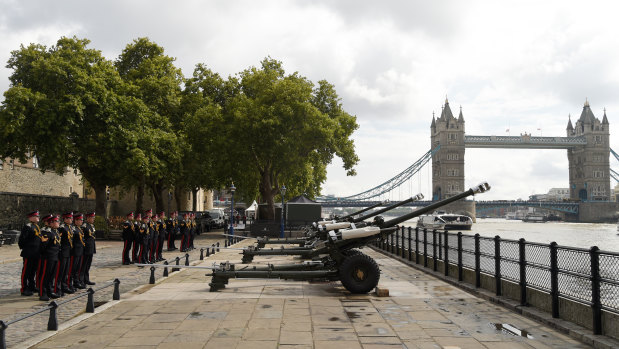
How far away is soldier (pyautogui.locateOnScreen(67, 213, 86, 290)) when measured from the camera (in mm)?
11312

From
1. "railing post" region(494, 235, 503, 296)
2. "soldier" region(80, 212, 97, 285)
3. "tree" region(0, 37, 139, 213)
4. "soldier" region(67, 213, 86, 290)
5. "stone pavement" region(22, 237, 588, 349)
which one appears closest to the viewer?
"stone pavement" region(22, 237, 588, 349)

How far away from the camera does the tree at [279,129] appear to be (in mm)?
35156

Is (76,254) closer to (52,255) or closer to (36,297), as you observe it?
(52,255)

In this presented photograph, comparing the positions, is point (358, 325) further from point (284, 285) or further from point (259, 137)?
point (259, 137)

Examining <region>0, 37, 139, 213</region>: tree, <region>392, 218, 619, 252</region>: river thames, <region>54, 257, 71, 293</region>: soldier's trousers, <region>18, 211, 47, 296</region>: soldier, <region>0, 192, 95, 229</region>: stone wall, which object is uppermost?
<region>0, 37, 139, 213</region>: tree

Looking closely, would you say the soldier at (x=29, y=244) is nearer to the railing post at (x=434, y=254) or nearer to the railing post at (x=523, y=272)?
the railing post at (x=523, y=272)

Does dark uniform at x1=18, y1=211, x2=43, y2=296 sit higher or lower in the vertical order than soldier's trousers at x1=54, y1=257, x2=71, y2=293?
higher

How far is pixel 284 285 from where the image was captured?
12016mm

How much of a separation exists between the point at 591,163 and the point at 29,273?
167911 millimetres

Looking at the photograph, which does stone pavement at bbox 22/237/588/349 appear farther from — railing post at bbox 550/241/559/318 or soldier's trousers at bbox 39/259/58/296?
soldier's trousers at bbox 39/259/58/296

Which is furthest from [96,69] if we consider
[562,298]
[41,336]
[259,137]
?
[562,298]

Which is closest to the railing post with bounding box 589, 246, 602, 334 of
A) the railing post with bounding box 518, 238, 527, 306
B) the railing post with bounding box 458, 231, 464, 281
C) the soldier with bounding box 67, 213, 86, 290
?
the railing post with bounding box 518, 238, 527, 306

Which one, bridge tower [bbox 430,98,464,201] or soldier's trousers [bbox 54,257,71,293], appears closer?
soldier's trousers [bbox 54,257,71,293]

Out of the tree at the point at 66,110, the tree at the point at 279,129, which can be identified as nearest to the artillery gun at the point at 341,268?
the tree at the point at 66,110
